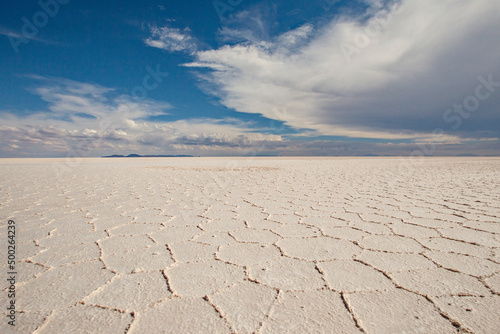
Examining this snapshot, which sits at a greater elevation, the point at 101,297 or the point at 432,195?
the point at 101,297

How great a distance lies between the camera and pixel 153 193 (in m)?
4.11

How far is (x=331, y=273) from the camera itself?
4.41 ft

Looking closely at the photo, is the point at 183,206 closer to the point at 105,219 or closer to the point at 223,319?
the point at 105,219

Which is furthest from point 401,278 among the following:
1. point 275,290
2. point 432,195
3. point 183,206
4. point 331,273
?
point 432,195

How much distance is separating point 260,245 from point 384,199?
247 cm

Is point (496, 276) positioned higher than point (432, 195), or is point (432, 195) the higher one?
point (496, 276)

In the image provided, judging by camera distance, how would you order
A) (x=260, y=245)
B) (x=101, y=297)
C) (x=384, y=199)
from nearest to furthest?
(x=101, y=297)
(x=260, y=245)
(x=384, y=199)

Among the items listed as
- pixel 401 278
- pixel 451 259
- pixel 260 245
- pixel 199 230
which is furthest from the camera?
pixel 199 230

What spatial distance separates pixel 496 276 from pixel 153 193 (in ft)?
13.2

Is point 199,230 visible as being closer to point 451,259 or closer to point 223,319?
point 223,319

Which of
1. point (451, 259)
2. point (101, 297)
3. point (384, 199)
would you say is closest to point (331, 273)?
point (451, 259)

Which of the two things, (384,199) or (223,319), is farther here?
(384,199)

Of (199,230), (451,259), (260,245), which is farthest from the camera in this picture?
(199,230)

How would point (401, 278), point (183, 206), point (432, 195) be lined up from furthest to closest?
point (432, 195) → point (183, 206) → point (401, 278)
